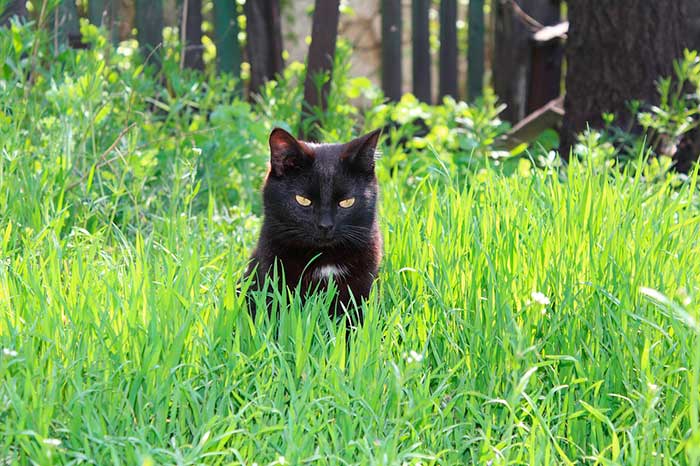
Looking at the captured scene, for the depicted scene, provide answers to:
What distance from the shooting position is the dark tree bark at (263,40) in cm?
638

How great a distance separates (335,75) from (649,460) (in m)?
3.45

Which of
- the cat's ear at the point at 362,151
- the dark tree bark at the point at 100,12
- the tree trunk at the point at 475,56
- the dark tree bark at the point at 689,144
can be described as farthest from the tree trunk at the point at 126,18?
the dark tree bark at the point at 689,144

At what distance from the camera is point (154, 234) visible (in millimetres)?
3717

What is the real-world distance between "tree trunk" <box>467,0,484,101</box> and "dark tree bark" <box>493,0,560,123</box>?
0.66 ft

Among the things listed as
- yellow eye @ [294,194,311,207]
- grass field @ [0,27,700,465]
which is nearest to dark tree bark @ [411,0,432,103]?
grass field @ [0,27,700,465]

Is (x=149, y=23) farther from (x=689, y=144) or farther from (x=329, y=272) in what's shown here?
(x=689, y=144)

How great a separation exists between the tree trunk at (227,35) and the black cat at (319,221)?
3436 millimetres

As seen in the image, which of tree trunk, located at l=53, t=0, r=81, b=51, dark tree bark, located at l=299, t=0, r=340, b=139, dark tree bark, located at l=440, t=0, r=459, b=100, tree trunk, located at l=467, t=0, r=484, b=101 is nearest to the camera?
tree trunk, located at l=53, t=0, r=81, b=51

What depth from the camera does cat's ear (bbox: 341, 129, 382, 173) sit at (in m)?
3.05

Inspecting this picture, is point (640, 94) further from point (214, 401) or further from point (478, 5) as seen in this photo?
point (214, 401)

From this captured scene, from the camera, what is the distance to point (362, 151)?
122 inches

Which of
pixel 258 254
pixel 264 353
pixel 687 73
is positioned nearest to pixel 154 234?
pixel 258 254

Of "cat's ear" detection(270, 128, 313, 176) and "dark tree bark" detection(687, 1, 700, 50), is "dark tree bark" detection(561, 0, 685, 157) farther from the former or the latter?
"cat's ear" detection(270, 128, 313, 176)

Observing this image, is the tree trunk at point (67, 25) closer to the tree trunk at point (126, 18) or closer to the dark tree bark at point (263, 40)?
the tree trunk at point (126, 18)
